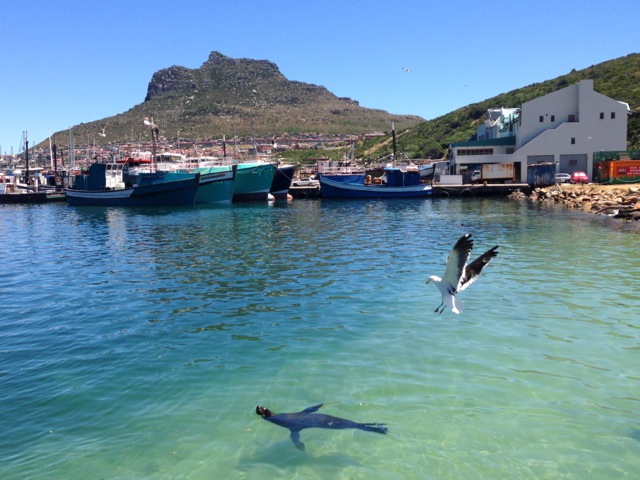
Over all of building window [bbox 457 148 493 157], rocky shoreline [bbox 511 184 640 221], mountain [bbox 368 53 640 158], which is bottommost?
rocky shoreline [bbox 511 184 640 221]

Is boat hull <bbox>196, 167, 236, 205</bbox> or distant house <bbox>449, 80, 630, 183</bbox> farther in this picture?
distant house <bbox>449, 80, 630, 183</bbox>

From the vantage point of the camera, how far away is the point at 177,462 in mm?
5723

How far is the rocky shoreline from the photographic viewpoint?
3007cm

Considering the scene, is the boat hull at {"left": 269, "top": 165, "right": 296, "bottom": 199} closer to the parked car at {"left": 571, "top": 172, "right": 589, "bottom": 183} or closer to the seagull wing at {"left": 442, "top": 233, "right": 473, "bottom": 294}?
the parked car at {"left": 571, "top": 172, "right": 589, "bottom": 183}

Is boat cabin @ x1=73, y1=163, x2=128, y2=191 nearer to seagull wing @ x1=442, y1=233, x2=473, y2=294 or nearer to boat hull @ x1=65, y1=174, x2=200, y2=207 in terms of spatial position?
boat hull @ x1=65, y1=174, x2=200, y2=207

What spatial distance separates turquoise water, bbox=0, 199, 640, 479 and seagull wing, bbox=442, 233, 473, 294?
4.72 feet

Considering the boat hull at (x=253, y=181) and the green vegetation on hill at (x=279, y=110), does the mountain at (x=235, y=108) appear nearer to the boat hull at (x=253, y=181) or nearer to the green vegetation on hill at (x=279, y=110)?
the green vegetation on hill at (x=279, y=110)

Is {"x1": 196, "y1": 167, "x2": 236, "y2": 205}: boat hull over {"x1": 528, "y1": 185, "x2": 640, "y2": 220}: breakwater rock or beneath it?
over

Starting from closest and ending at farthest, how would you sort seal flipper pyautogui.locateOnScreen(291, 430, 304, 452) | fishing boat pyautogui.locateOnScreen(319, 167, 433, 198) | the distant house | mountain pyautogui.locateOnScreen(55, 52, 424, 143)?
1. seal flipper pyautogui.locateOnScreen(291, 430, 304, 452)
2. the distant house
3. fishing boat pyautogui.locateOnScreen(319, 167, 433, 198)
4. mountain pyautogui.locateOnScreen(55, 52, 424, 143)

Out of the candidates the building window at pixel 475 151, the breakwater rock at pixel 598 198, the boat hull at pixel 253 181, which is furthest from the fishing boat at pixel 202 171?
the breakwater rock at pixel 598 198

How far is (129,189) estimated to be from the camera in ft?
165

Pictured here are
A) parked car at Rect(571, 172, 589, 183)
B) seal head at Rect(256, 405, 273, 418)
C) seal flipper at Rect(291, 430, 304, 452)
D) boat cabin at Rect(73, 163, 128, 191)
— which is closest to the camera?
seal flipper at Rect(291, 430, 304, 452)

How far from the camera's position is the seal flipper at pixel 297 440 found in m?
5.98

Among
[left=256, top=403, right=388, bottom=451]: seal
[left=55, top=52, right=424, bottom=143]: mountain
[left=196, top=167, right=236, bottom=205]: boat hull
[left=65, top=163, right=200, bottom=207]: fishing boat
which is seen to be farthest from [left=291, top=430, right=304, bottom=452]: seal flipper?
[left=55, top=52, right=424, bottom=143]: mountain
